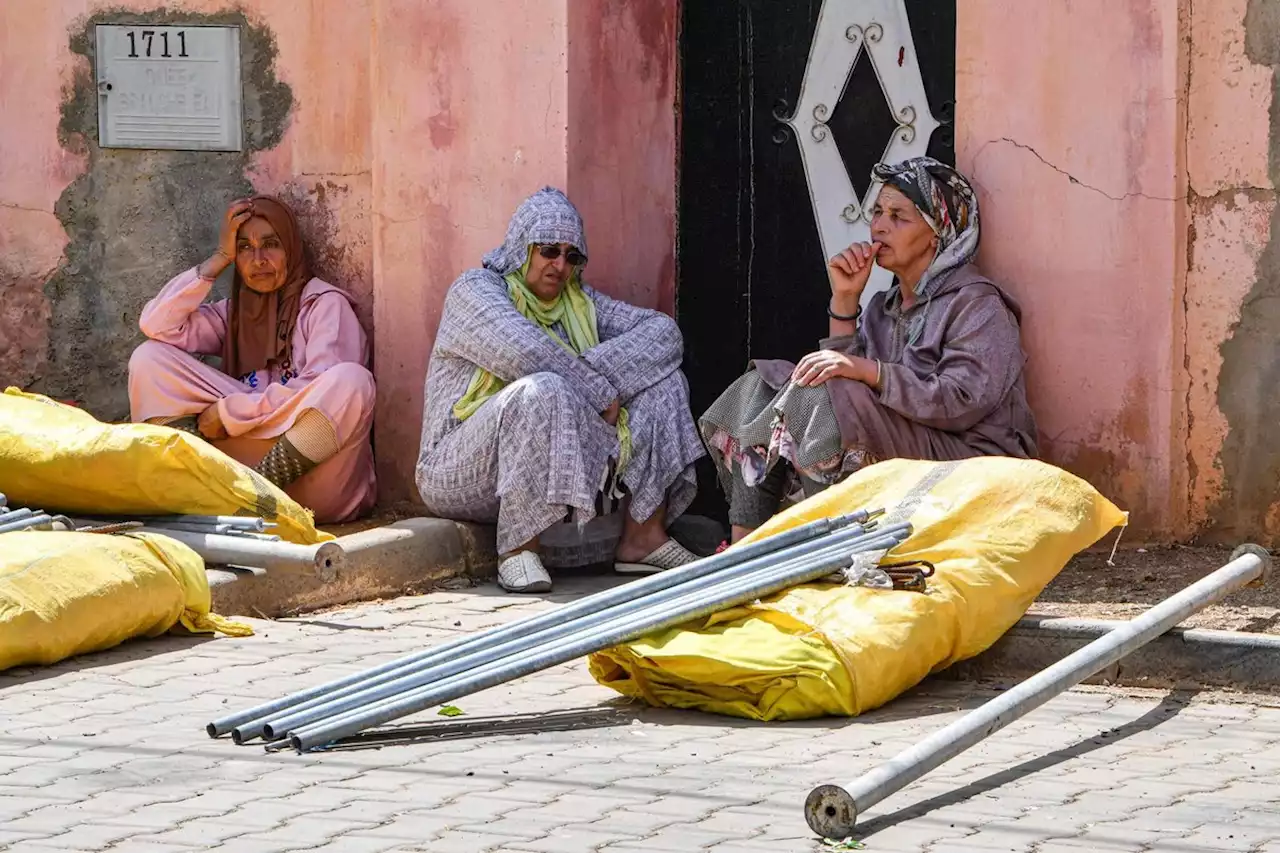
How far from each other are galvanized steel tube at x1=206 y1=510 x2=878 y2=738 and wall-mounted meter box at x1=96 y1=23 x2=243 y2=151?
3360mm

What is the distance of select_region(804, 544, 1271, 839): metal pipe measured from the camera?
3748mm

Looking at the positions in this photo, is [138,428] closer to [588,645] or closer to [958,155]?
[588,645]

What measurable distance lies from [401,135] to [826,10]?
1.56m

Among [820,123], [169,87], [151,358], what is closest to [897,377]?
[820,123]

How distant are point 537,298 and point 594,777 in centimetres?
308

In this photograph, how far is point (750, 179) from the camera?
304 inches

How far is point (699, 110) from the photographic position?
7801 mm

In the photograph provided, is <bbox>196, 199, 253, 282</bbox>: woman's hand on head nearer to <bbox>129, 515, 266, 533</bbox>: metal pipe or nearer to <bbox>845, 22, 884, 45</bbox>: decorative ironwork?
<bbox>129, 515, 266, 533</bbox>: metal pipe

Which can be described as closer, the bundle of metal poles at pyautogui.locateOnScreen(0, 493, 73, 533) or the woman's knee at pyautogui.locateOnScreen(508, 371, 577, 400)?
the bundle of metal poles at pyautogui.locateOnScreen(0, 493, 73, 533)

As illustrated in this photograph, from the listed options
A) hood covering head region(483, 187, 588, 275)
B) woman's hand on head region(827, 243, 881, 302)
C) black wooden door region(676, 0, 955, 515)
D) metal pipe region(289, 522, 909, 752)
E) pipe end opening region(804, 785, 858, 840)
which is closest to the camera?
pipe end opening region(804, 785, 858, 840)

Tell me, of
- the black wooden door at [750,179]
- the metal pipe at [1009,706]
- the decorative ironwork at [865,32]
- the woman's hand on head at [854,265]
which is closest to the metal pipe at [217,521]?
the woman's hand on head at [854,265]

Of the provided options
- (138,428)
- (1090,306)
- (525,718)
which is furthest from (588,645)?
(1090,306)

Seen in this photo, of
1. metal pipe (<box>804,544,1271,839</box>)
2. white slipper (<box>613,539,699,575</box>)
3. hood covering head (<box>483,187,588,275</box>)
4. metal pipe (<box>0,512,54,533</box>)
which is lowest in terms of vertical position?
white slipper (<box>613,539,699,575</box>)

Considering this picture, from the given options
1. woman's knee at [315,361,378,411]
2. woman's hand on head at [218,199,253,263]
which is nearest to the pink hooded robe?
woman's knee at [315,361,378,411]
